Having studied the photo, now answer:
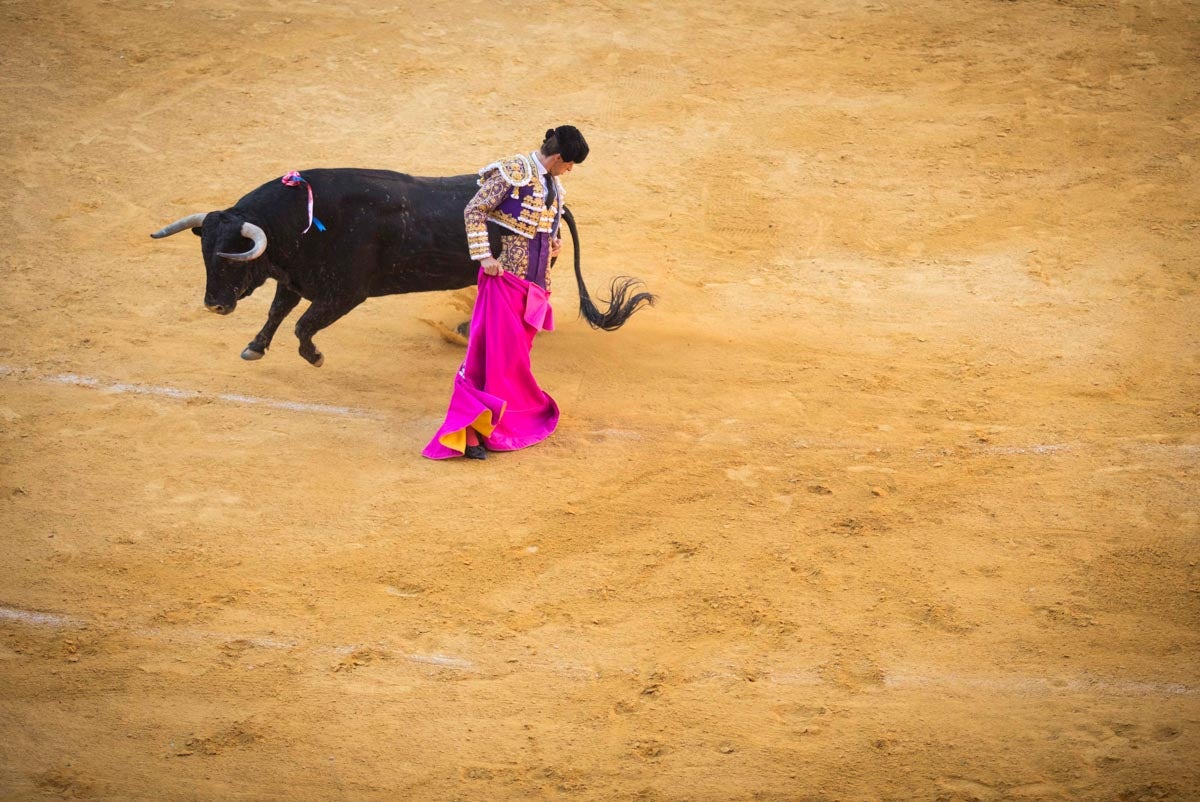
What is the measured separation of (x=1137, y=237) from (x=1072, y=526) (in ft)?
12.1

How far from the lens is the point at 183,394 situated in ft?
21.4

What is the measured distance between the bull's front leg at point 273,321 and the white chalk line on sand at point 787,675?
1.96 metres

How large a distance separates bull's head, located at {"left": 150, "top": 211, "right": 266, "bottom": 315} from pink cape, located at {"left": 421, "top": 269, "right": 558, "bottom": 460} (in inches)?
47.3

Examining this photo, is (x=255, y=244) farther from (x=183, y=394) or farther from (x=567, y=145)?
(x=567, y=145)

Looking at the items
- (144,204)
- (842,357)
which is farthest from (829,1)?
(144,204)

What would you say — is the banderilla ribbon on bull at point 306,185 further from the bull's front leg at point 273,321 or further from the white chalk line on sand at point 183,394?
the white chalk line on sand at point 183,394

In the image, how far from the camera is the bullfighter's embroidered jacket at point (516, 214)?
5.73 meters

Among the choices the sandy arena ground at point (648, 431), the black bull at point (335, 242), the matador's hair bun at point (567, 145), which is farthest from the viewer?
the black bull at point (335, 242)

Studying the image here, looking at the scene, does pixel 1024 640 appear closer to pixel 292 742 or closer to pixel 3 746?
pixel 292 742

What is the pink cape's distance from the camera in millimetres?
5977

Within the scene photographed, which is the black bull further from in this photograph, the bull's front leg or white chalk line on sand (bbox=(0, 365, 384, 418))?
white chalk line on sand (bbox=(0, 365, 384, 418))

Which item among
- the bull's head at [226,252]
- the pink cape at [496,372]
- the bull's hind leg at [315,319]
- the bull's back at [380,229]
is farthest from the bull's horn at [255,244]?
the pink cape at [496,372]

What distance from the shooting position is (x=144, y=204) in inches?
339

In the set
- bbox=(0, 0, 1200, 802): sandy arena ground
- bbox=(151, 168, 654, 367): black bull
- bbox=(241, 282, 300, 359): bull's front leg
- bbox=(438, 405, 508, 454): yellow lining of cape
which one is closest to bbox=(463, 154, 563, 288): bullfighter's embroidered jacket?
bbox=(151, 168, 654, 367): black bull
